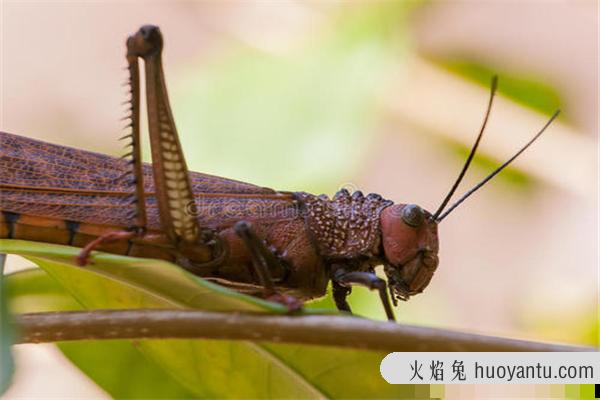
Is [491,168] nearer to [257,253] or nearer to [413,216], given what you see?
[413,216]

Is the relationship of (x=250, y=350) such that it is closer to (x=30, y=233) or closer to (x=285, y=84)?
(x=30, y=233)

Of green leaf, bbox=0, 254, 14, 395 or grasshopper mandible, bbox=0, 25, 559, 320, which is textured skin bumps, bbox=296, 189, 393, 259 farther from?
green leaf, bbox=0, 254, 14, 395

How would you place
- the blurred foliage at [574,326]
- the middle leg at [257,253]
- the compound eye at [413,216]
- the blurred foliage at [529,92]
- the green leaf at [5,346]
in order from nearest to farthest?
the green leaf at [5,346], the middle leg at [257,253], the compound eye at [413,216], the blurred foliage at [574,326], the blurred foliage at [529,92]

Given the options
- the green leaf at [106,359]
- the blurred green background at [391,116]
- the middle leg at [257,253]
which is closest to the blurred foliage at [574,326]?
the blurred green background at [391,116]

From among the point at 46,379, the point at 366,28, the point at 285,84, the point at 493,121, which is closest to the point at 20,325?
the point at 285,84

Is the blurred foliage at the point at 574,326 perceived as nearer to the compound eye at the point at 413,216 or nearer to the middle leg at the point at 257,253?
the compound eye at the point at 413,216

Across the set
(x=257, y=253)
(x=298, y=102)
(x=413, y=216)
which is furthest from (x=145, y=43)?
(x=298, y=102)

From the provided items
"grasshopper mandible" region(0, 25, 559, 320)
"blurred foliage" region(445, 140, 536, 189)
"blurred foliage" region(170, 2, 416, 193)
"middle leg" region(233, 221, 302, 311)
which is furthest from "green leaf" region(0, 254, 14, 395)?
"blurred foliage" region(445, 140, 536, 189)
